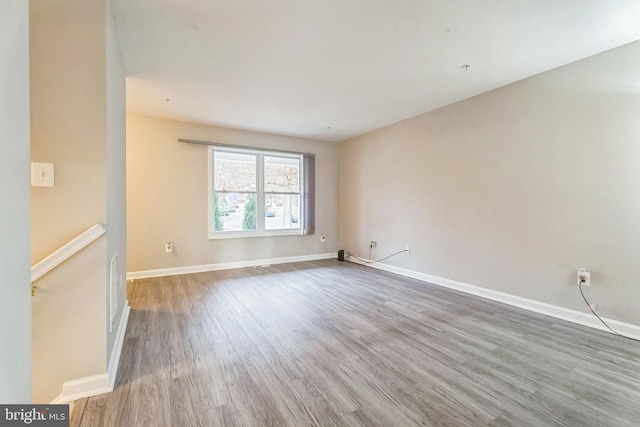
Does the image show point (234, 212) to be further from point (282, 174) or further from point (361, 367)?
point (361, 367)

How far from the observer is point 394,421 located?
138 centimetres

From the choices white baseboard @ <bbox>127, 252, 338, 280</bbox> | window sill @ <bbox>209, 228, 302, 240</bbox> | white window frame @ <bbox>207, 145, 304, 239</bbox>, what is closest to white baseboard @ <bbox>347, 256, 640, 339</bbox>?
white baseboard @ <bbox>127, 252, 338, 280</bbox>

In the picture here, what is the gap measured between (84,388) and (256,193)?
12.1 ft

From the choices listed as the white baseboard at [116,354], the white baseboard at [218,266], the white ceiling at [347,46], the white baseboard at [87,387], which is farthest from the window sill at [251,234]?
the white baseboard at [87,387]

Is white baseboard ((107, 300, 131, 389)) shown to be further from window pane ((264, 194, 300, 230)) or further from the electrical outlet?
the electrical outlet

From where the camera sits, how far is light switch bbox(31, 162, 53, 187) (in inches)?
56.7

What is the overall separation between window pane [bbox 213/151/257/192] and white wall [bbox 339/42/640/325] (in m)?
2.64

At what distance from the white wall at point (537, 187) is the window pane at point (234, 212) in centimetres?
265

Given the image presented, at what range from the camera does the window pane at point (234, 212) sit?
4.66 meters

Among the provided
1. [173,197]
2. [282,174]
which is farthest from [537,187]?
[173,197]

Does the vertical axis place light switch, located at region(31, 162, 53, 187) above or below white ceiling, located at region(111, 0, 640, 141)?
below

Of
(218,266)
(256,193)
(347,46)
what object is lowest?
(218,266)

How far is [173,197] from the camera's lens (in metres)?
4.26

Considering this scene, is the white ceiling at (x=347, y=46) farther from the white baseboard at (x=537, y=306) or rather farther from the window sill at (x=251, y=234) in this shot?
the white baseboard at (x=537, y=306)
